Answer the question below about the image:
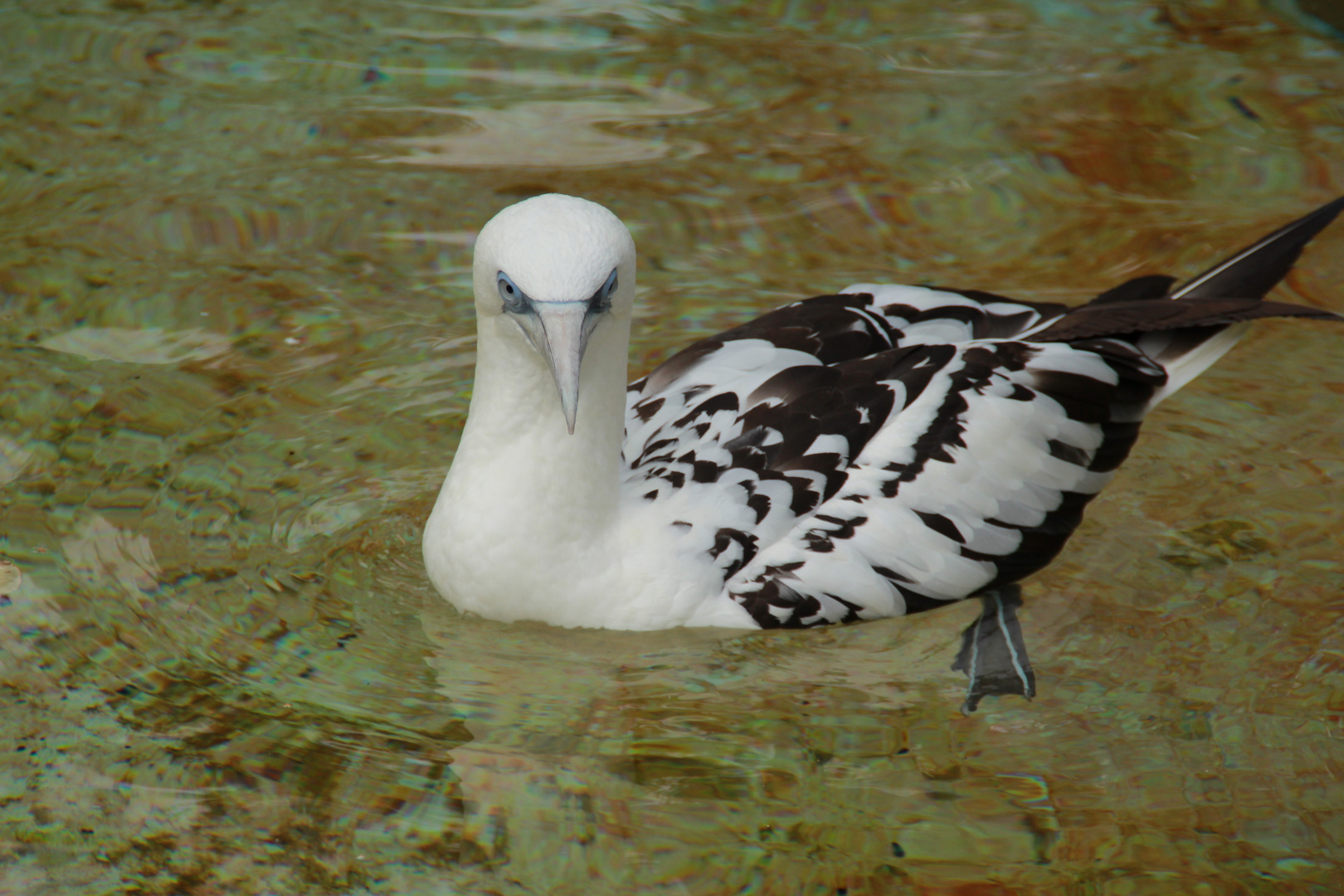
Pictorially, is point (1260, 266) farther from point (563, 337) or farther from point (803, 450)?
point (563, 337)

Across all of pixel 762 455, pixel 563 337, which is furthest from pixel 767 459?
pixel 563 337

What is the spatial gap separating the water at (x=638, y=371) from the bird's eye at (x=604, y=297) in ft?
3.14

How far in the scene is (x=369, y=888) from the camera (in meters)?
3.53

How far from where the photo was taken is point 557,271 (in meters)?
3.76

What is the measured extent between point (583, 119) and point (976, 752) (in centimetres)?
427

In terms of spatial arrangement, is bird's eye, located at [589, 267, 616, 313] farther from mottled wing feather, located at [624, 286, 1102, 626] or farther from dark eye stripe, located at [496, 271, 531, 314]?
mottled wing feather, located at [624, 286, 1102, 626]

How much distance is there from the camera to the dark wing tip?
196 inches

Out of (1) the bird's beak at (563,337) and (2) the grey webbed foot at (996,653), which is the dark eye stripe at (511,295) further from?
(2) the grey webbed foot at (996,653)

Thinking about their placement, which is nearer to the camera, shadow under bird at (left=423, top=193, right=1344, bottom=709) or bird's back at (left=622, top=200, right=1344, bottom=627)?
shadow under bird at (left=423, top=193, right=1344, bottom=709)

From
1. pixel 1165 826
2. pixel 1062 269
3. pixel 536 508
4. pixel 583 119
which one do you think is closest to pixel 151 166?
pixel 583 119

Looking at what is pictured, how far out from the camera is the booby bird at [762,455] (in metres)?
4.01

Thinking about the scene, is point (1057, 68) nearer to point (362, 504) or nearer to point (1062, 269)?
point (1062, 269)

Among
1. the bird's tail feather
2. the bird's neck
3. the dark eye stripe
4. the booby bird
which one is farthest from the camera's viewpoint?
the bird's tail feather

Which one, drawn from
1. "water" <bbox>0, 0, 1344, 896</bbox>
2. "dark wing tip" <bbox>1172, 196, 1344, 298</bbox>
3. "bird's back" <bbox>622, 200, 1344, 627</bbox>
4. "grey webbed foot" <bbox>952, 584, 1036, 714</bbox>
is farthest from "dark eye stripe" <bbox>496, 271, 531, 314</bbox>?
"dark wing tip" <bbox>1172, 196, 1344, 298</bbox>
